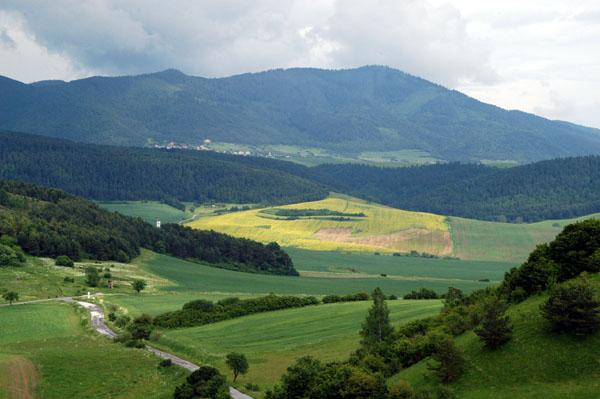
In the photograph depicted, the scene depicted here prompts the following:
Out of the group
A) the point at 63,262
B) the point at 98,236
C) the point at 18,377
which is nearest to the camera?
the point at 18,377

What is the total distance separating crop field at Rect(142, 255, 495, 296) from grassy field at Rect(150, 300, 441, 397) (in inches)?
1256

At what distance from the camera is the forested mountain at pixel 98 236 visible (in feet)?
409

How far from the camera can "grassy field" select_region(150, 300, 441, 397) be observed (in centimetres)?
5528

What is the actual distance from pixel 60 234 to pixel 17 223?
30.1ft

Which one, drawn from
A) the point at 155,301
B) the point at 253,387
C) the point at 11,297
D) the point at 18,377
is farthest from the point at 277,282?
the point at 18,377

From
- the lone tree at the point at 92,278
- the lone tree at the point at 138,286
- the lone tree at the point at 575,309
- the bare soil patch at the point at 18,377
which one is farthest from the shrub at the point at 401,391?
the lone tree at the point at 92,278

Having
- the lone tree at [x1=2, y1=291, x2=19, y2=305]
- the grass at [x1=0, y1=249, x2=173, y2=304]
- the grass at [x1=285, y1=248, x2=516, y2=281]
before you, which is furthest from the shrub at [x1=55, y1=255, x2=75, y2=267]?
the grass at [x1=285, y1=248, x2=516, y2=281]

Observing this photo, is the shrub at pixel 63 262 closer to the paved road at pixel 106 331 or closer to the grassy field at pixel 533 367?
the paved road at pixel 106 331

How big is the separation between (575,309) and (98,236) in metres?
119

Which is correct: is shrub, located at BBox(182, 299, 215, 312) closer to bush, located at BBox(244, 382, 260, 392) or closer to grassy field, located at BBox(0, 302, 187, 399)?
grassy field, located at BBox(0, 302, 187, 399)

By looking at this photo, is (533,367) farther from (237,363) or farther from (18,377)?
(18,377)

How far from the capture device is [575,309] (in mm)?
35125

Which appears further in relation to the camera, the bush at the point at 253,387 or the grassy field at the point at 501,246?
the grassy field at the point at 501,246

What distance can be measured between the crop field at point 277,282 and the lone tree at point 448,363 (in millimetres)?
70311
